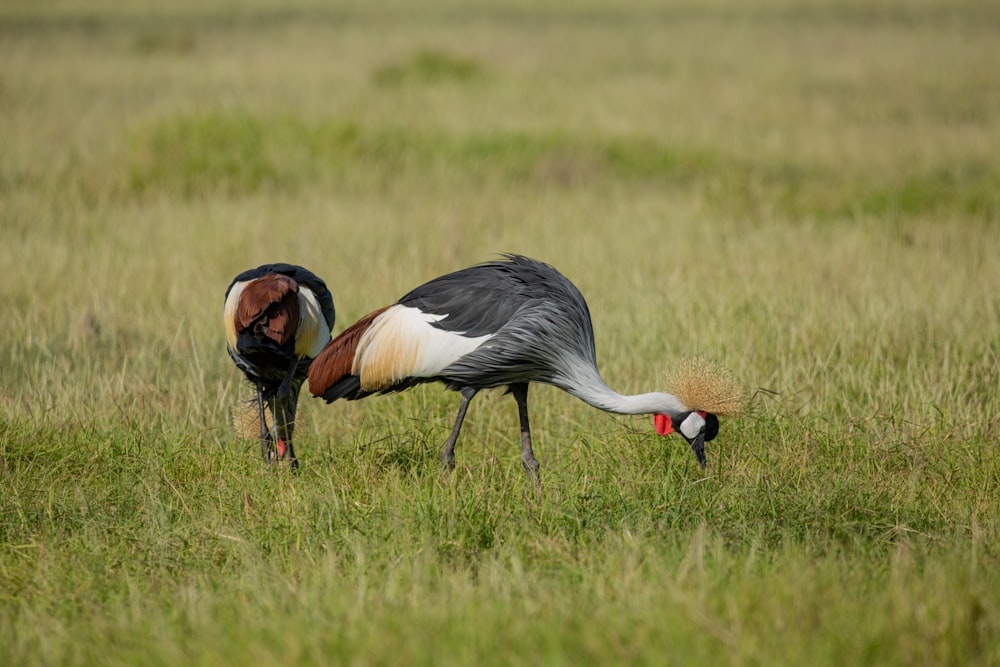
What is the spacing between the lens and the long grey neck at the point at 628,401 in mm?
3275

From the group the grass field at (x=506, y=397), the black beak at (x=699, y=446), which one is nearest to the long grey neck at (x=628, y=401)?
the black beak at (x=699, y=446)

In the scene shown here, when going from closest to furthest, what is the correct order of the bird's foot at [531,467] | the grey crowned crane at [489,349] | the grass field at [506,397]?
1. the grass field at [506,397]
2. the grey crowned crane at [489,349]
3. the bird's foot at [531,467]

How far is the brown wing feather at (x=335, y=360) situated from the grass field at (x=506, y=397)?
0.93ft

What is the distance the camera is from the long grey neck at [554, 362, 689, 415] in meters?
3.28

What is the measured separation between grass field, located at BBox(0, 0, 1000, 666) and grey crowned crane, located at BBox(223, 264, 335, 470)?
17cm

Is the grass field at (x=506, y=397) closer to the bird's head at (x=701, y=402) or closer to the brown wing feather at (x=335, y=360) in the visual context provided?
the bird's head at (x=701, y=402)

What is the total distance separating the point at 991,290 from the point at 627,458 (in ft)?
9.26

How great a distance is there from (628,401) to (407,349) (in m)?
0.80

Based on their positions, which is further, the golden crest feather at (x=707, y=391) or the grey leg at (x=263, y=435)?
the grey leg at (x=263, y=435)

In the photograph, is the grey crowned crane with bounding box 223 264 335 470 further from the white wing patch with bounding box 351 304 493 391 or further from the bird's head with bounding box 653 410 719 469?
the bird's head with bounding box 653 410 719 469

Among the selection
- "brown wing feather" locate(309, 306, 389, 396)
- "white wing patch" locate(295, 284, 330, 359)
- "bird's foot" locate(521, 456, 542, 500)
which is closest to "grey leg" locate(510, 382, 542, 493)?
"bird's foot" locate(521, 456, 542, 500)

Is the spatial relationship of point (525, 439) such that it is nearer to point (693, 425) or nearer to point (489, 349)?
point (489, 349)

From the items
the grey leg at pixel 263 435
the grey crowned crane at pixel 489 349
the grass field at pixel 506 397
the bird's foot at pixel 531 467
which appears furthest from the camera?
the grey leg at pixel 263 435

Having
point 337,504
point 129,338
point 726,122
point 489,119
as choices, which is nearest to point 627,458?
point 337,504
